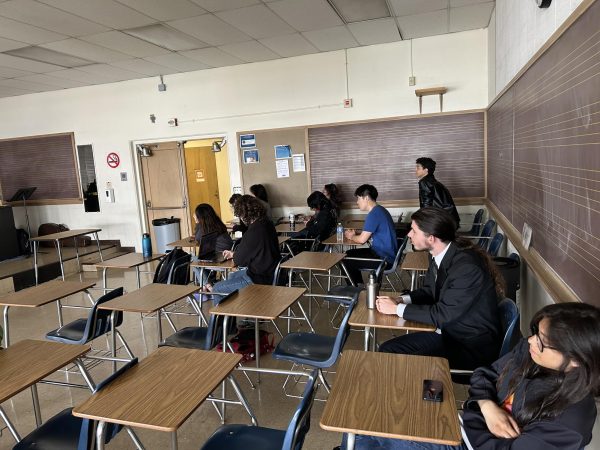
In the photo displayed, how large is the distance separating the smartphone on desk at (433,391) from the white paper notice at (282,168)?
5173 millimetres

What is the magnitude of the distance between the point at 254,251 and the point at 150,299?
101 centimetres

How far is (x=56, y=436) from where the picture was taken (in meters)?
1.68

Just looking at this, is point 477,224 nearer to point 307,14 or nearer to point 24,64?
point 307,14

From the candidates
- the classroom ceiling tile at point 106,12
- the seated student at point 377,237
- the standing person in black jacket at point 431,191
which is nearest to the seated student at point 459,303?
the seated student at point 377,237

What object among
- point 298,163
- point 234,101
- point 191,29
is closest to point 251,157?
point 298,163

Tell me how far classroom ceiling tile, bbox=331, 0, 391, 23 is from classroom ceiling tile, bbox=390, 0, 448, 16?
10cm

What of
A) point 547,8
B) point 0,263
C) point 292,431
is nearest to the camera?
point 292,431

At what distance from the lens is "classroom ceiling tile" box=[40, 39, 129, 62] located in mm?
4761

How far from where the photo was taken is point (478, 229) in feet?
16.9

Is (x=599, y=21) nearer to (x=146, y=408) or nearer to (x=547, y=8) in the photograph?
(x=547, y=8)

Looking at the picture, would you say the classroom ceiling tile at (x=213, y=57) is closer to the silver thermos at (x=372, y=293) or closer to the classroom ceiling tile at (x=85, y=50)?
the classroom ceiling tile at (x=85, y=50)

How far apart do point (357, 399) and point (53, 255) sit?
23.1ft

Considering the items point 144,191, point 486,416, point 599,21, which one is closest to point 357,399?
point 486,416

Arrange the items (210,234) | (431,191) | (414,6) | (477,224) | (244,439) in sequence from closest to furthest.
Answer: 1. (244,439)
2. (210,234)
3. (414,6)
4. (431,191)
5. (477,224)
